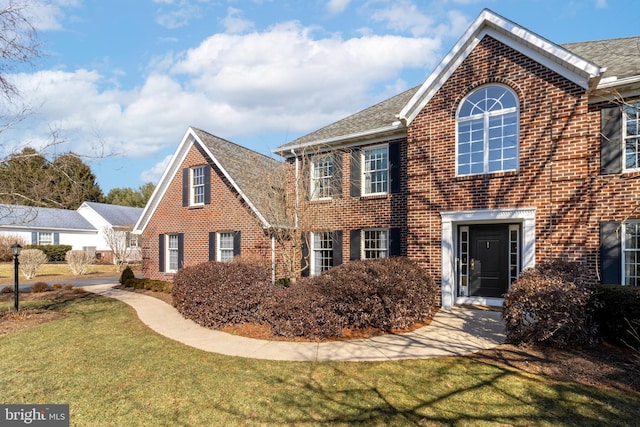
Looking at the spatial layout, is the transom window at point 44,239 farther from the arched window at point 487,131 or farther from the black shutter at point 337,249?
the arched window at point 487,131

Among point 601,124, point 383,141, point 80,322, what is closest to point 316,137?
point 383,141

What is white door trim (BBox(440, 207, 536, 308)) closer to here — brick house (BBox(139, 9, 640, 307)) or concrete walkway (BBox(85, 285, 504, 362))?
brick house (BBox(139, 9, 640, 307))

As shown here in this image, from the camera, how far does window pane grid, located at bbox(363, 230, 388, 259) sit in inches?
472

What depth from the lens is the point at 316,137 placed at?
13.3 meters

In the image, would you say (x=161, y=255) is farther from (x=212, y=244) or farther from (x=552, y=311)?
(x=552, y=311)

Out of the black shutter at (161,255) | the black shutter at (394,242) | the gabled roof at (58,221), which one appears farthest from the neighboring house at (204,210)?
the gabled roof at (58,221)

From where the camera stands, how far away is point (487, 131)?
380 inches

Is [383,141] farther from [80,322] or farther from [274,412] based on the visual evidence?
[80,322]

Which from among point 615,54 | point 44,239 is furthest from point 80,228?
point 615,54

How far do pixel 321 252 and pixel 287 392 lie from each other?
854 centimetres

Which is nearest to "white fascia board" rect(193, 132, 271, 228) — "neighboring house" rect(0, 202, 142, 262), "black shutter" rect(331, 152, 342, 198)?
"black shutter" rect(331, 152, 342, 198)

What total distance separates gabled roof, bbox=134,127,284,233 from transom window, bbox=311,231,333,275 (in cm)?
207

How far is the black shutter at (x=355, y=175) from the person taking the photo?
1241cm

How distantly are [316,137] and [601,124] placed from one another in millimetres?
8461
